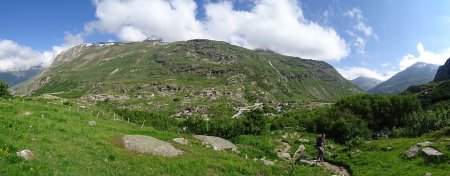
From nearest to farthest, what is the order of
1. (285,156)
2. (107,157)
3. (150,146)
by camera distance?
(107,157)
(150,146)
(285,156)

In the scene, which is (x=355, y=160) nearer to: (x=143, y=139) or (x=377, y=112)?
(x=143, y=139)

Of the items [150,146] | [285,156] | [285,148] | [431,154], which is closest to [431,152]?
[431,154]

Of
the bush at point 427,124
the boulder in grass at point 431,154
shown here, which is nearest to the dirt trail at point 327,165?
the boulder in grass at point 431,154

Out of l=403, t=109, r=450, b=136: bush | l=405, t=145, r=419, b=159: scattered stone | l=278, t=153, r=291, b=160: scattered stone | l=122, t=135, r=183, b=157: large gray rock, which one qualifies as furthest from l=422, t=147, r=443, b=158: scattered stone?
l=403, t=109, r=450, b=136: bush

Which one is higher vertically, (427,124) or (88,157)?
(427,124)

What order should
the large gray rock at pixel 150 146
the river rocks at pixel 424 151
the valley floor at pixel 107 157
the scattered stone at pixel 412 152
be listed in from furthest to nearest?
the scattered stone at pixel 412 152 < the river rocks at pixel 424 151 < the large gray rock at pixel 150 146 < the valley floor at pixel 107 157

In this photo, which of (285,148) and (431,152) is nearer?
(431,152)

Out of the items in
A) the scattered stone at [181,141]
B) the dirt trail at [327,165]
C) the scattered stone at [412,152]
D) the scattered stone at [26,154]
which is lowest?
the dirt trail at [327,165]

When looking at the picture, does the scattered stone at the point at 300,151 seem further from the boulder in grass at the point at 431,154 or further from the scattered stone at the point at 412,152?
the boulder in grass at the point at 431,154

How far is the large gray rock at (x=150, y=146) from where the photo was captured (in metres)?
37.2

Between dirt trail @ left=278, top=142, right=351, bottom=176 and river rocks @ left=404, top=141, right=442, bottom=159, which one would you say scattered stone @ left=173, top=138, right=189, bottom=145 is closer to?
Answer: dirt trail @ left=278, top=142, right=351, bottom=176

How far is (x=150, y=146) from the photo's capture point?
3841 centimetres

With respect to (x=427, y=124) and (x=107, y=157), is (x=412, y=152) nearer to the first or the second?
(x=107, y=157)

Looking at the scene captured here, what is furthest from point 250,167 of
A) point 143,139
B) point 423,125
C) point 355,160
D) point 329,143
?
point 423,125
